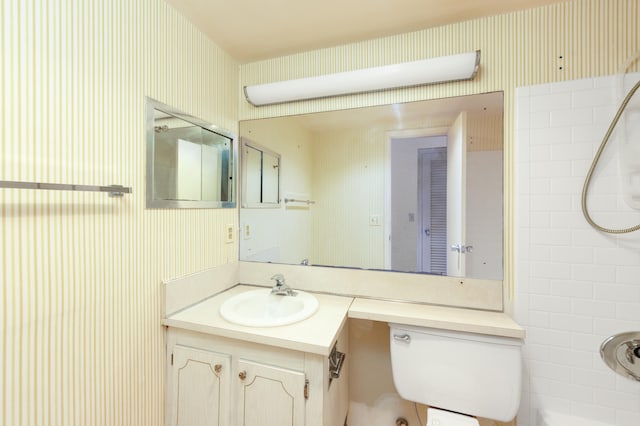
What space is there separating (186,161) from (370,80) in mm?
1030

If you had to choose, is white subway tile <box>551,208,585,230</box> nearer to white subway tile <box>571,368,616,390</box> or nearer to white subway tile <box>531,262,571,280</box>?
white subway tile <box>531,262,571,280</box>

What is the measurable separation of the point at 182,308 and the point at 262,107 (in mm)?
1218

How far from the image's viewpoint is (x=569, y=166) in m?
1.21

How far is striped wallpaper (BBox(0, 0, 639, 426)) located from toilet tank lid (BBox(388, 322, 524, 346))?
38 centimetres

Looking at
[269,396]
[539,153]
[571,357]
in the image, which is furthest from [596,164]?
[269,396]

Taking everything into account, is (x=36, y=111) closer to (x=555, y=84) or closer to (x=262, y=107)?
(x=262, y=107)

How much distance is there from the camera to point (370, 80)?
141 cm

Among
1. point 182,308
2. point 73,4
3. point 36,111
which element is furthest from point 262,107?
point 182,308

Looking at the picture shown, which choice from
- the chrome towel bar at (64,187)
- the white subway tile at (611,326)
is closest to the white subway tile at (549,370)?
the white subway tile at (611,326)

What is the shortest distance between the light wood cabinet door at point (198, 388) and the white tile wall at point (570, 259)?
135 cm

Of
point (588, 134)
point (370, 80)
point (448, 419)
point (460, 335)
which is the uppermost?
point (370, 80)

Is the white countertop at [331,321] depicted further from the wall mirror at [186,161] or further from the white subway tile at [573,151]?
the white subway tile at [573,151]

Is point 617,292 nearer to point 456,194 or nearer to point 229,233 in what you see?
point 456,194

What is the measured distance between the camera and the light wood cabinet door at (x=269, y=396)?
1.03m
